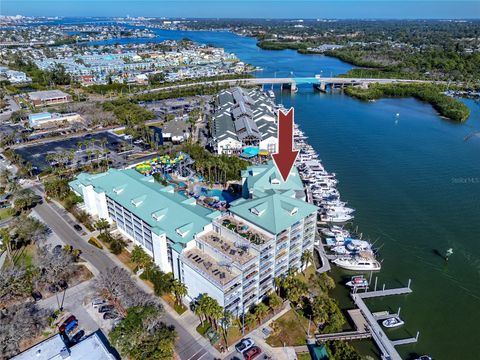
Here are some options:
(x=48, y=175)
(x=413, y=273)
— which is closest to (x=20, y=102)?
(x=48, y=175)

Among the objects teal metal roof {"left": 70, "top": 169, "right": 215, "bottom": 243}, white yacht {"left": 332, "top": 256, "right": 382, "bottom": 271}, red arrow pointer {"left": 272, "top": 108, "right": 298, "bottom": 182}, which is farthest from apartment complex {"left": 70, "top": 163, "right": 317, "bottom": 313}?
red arrow pointer {"left": 272, "top": 108, "right": 298, "bottom": 182}

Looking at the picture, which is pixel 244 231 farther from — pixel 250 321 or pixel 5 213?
pixel 5 213

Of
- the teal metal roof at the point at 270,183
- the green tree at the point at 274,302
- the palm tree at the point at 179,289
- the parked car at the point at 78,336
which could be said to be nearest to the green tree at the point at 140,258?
the palm tree at the point at 179,289

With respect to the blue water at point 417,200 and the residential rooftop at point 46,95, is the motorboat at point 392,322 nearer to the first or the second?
the blue water at point 417,200

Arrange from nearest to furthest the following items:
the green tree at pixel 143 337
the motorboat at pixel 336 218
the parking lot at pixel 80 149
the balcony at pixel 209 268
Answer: the green tree at pixel 143 337 < the balcony at pixel 209 268 < the motorboat at pixel 336 218 < the parking lot at pixel 80 149

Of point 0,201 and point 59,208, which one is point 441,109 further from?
Answer: point 0,201
